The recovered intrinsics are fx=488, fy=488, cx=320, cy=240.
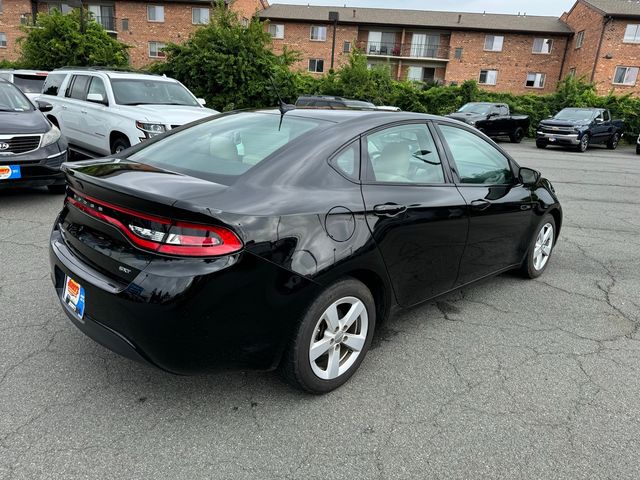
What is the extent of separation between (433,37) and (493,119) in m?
24.8

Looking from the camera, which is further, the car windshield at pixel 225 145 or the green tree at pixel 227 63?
the green tree at pixel 227 63

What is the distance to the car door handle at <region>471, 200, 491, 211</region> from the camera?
347 cm

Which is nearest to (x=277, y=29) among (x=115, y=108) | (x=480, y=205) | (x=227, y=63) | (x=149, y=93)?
(x=227, y=63)

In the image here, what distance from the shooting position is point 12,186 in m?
5.95

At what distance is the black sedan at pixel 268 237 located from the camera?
2207 millimetres

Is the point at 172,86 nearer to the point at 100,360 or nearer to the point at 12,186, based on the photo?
the point at 12,186

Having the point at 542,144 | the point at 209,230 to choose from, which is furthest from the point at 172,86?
the point at 542,144

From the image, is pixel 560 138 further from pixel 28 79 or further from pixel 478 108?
pixel 28 79

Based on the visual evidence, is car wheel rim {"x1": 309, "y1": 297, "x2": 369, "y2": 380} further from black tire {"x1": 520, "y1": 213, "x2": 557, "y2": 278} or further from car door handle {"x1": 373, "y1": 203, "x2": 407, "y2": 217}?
black tire {"x1": 520, "y1": 213, "x2": 557, "y2": 278}

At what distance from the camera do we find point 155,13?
127 ft

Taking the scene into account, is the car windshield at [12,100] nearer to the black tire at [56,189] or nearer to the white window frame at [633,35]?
the black tire at [56,189]

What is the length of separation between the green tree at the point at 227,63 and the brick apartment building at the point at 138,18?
19.5 meters

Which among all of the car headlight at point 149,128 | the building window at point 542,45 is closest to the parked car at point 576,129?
the car headlight at point 149,128

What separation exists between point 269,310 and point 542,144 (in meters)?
19.9
